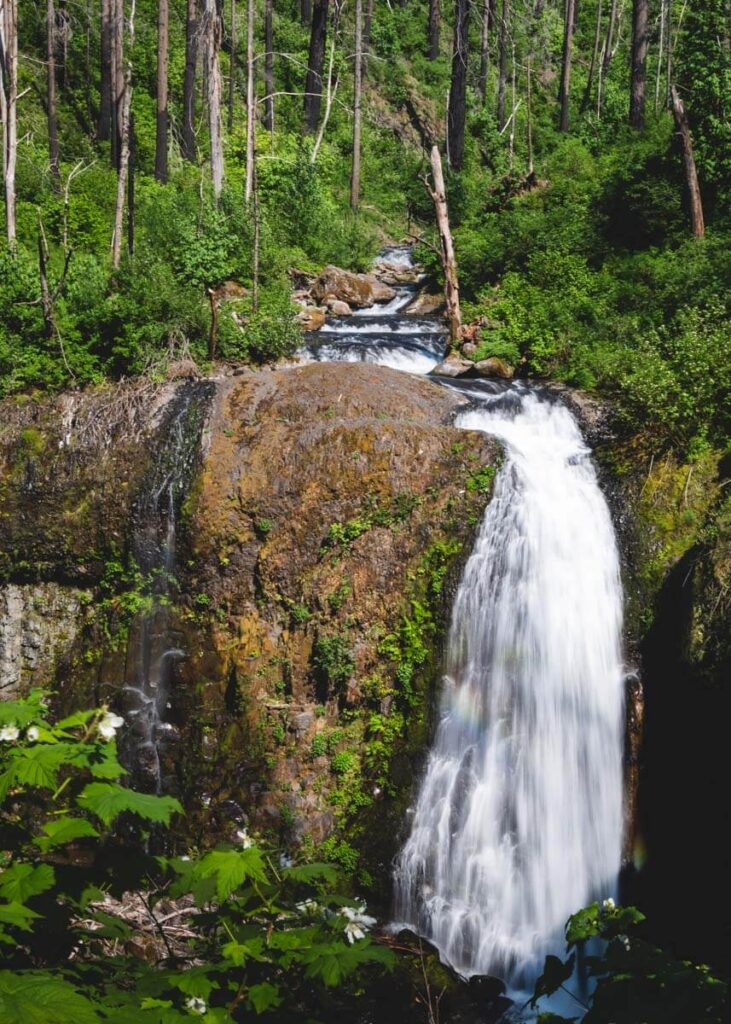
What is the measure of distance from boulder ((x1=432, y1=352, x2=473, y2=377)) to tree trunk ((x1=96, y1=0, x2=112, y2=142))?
1577 cm

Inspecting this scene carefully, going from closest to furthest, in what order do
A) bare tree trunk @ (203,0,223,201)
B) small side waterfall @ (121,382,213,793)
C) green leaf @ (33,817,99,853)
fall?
green leaf @ (33,817,99,853) → small side waterfall @ (121,382,213,793) → bare tree trunk @ (203,0,223,201)

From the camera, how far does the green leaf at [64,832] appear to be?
219 centimetres

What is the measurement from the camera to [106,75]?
21.8 meters

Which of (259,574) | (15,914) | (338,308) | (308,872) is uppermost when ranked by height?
(338,308)

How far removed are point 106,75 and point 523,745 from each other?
22.5m

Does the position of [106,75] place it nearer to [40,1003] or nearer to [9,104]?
[9,104]

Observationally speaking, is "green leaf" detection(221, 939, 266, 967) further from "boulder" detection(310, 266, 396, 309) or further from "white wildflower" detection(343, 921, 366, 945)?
"boulder" detection(310, 266, 396, 309)

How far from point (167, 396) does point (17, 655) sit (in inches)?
150

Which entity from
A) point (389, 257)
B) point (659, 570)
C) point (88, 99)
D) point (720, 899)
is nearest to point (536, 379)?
point (659, 570)

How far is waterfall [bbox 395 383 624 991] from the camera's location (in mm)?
7367

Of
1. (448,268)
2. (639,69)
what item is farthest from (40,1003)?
(639,69)

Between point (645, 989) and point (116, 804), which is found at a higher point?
point (116, 804)

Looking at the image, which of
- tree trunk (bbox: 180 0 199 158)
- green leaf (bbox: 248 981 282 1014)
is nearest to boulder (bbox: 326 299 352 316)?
tree trunk (bbox: 180 0 199 158)

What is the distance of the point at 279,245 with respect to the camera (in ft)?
59.7
